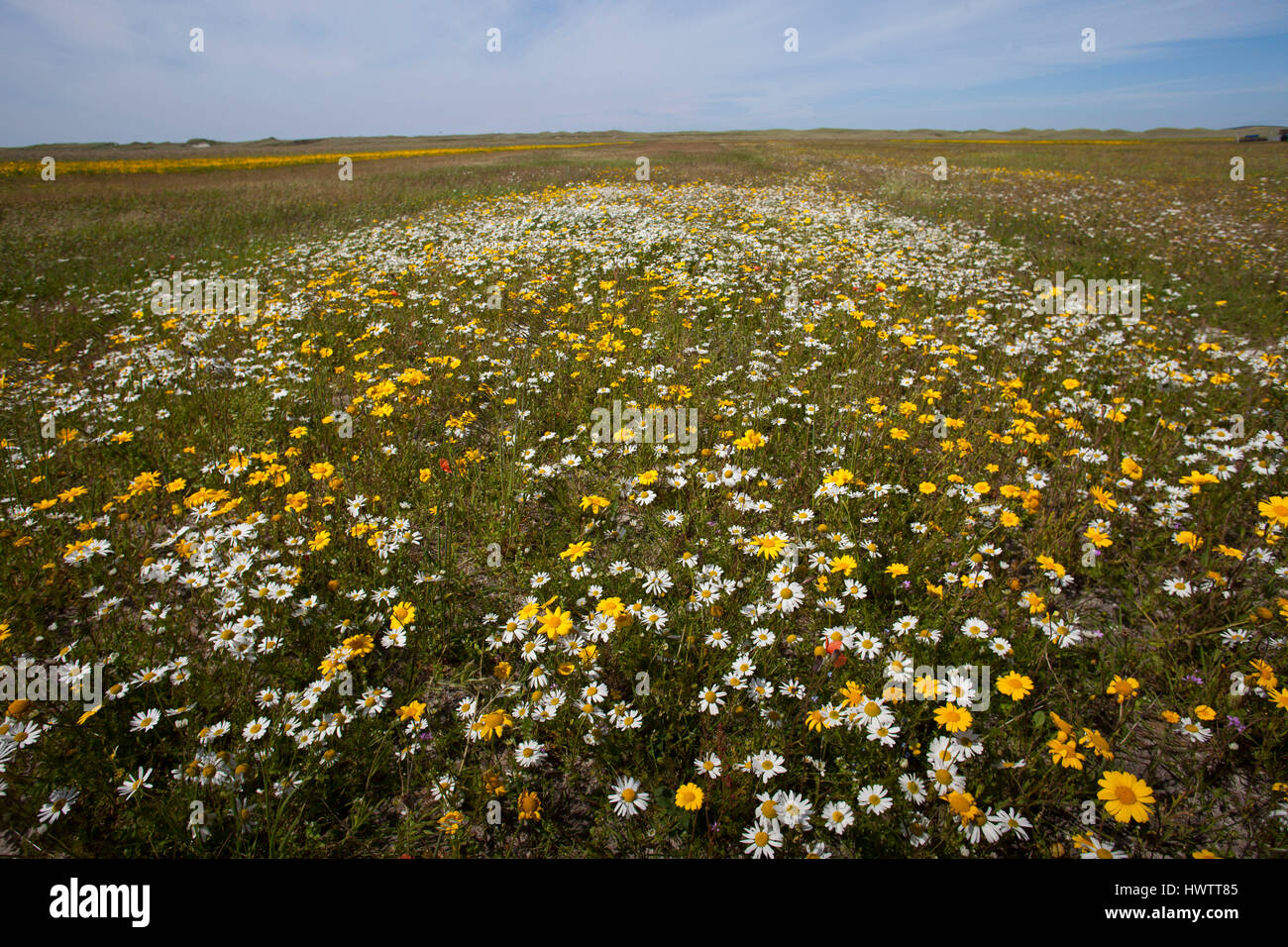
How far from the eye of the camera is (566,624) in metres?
3.01

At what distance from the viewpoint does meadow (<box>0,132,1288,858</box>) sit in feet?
8.07

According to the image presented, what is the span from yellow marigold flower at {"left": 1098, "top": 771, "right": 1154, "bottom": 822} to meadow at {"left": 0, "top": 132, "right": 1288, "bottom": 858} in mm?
12

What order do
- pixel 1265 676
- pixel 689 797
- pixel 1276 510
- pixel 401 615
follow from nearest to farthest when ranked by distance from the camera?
pixel 689 797 → pixel 1265 676 → pixel 401 615 → pixel 1276 510

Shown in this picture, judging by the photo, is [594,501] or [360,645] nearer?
[360,645]

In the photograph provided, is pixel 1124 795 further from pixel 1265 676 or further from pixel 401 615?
pixel 401 615

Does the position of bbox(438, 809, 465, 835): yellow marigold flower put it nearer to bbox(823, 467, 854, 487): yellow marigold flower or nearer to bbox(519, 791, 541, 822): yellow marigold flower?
bbox(519, 791, 541, 822): yellow marigold flower

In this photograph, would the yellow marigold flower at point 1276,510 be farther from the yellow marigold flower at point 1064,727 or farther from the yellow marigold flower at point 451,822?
the yellow marigold flower at point 451,822

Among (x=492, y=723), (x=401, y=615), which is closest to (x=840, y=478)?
(x=492, y=723)

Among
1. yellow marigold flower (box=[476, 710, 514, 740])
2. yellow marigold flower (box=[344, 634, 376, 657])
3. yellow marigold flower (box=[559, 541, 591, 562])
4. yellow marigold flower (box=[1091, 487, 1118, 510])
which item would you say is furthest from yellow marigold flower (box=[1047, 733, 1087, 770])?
yellow marigold flower (box=[344, 634, 376, 657])

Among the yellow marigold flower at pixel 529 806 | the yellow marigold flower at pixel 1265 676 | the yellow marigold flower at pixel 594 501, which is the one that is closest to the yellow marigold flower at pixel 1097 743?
the yellow marigold flower at pixel 1265 676

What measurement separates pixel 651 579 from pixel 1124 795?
243cm

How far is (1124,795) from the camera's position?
7.47 feet

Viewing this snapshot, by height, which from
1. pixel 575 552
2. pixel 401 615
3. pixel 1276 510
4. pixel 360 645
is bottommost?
pixel 360 645

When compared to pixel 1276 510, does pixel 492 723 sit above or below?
below
